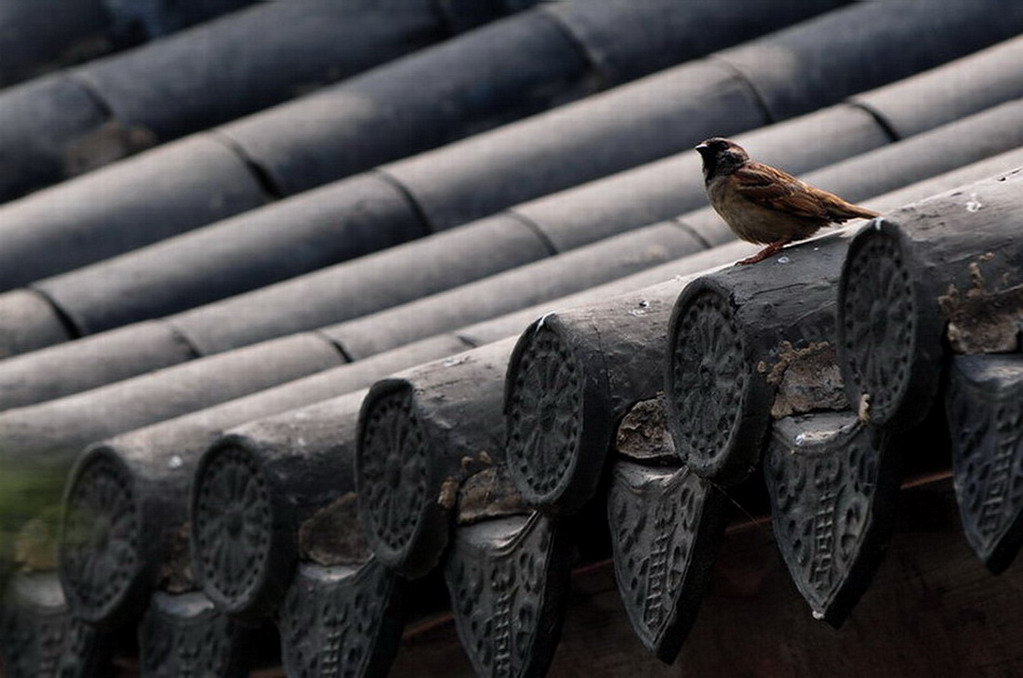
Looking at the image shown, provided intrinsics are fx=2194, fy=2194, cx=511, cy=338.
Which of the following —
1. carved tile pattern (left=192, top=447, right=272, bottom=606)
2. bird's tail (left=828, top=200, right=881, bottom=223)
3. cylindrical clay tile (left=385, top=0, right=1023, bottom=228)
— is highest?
bird's tail (left=828, top=200, right=881, bottom=223)

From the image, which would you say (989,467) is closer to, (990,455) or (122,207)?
(990,455)

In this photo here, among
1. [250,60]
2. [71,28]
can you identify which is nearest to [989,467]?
[250,60]

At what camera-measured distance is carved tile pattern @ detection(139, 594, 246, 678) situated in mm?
3381

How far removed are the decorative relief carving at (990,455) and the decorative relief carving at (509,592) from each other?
72 cm

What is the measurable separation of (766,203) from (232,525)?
3.07 feet

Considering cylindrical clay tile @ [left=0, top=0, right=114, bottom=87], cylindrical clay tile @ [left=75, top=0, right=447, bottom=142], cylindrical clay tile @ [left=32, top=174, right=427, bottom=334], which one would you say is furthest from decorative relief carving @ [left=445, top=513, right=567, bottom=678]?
cylindrical clay tile @ [left=0, top=0, right=114, bottom=87]

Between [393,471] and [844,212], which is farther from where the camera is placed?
[393,471]

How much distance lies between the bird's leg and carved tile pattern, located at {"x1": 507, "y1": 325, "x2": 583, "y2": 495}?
0.24 metres

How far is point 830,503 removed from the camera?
7.71ft

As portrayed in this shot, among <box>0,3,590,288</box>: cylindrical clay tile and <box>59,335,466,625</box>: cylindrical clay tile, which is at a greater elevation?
<box>59,335,466,625</box>: cylindrical clay tile

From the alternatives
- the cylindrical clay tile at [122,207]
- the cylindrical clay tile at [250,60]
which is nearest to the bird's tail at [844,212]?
the cylindrical clay tile at [122,207]

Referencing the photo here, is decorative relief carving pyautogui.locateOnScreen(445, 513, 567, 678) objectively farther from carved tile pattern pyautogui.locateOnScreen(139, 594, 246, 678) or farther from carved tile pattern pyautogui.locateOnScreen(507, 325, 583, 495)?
carved tile pattern pyautogui.locateOnScreen(139, 594, 246, 678)

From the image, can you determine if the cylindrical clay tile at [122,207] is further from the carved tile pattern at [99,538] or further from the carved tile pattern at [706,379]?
the carved tile pattern at [706,379]

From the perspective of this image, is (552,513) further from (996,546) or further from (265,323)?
(265,323)
